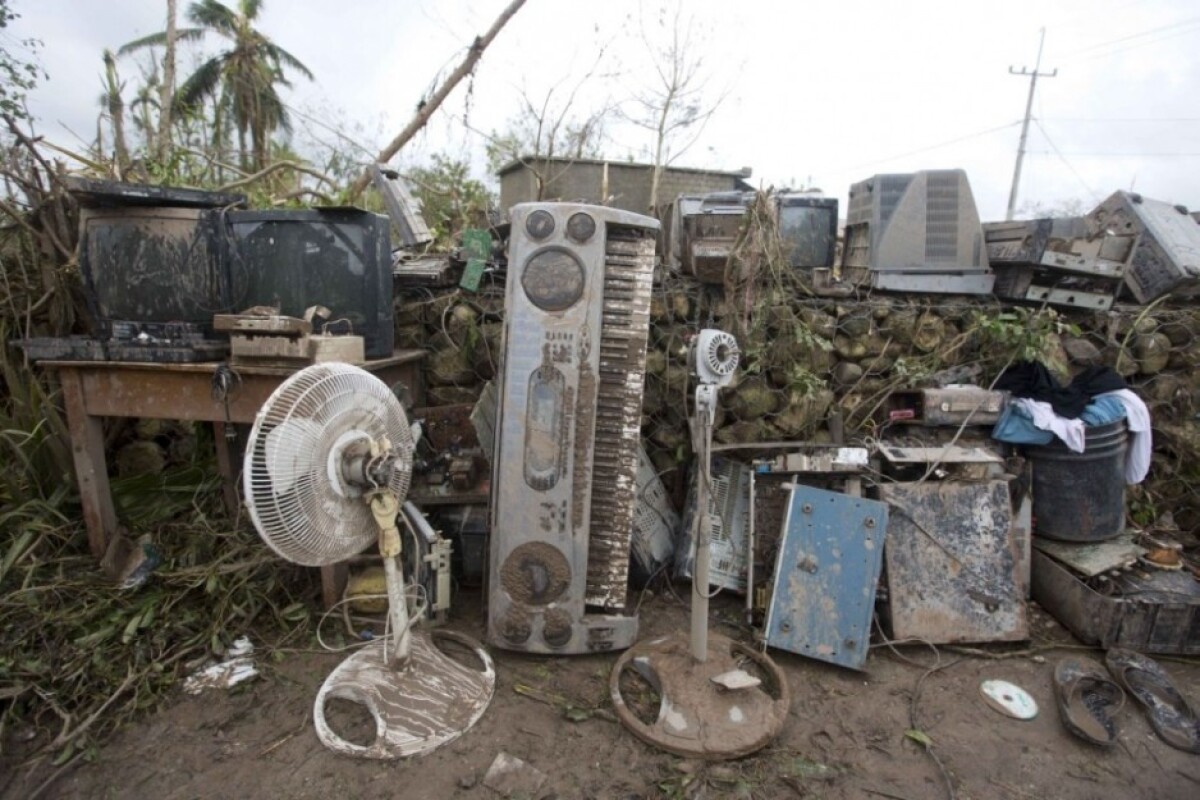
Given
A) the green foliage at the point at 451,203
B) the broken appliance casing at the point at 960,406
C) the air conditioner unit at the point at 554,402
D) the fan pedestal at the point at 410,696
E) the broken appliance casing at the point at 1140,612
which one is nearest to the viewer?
the fan pedestal at the point at 410,696

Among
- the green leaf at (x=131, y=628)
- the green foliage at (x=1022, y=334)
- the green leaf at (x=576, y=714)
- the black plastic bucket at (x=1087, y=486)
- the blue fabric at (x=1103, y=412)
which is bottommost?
the green leaf at (x=576, y=714)

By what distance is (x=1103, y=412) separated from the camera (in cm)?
288

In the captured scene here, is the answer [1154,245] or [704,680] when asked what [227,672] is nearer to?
[704,680]

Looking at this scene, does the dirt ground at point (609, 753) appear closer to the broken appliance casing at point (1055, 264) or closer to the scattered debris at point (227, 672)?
the scattered debris at point (227, 672)

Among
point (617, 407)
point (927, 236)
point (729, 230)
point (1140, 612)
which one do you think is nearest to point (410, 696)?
point (617, 407)

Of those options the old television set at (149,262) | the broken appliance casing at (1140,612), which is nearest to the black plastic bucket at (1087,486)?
the broken appliance casing at (1140,612)

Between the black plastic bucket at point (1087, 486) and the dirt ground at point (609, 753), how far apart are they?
28.9 inches

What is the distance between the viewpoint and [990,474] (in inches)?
113

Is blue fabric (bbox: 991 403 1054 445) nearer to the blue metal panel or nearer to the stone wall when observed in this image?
the stone wall

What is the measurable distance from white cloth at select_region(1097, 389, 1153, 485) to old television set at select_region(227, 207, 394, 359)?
3774 millimetres

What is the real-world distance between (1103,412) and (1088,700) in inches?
54.8

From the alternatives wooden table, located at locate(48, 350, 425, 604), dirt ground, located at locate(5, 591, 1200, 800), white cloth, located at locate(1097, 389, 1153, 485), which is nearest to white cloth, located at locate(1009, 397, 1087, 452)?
white cloth, located at locate(1097, 389, 1153, 485)

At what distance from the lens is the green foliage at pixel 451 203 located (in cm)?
441

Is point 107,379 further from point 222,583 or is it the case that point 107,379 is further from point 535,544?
point 535,544
